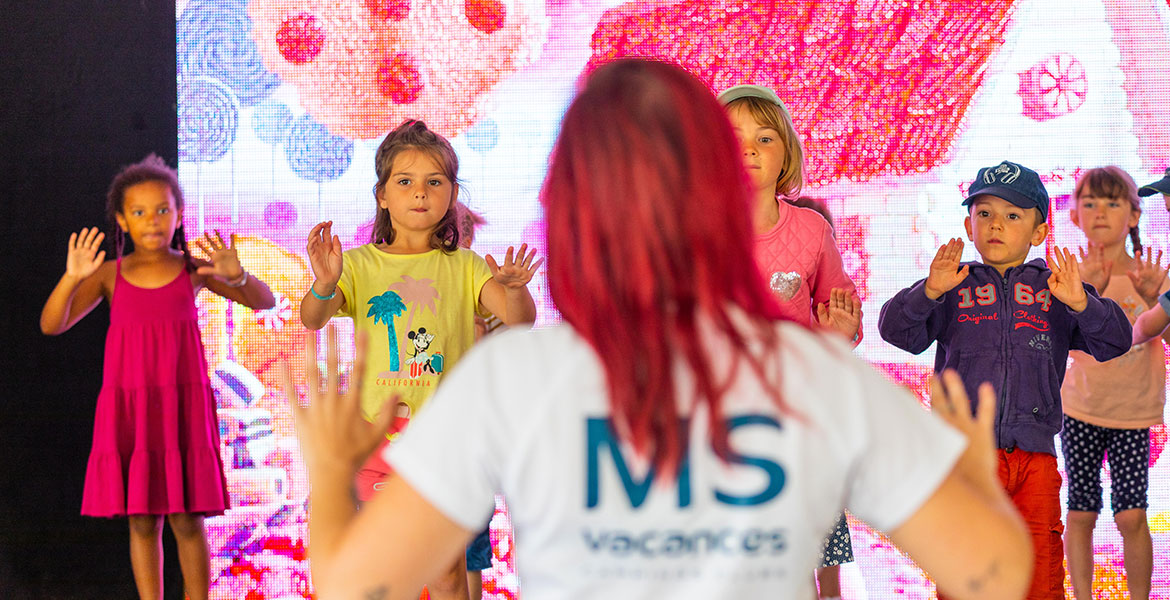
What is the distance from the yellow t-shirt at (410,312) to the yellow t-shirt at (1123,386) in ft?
5.62

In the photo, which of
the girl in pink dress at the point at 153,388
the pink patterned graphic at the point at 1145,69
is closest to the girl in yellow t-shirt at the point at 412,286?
the girl in pink dress at the point at 153,388

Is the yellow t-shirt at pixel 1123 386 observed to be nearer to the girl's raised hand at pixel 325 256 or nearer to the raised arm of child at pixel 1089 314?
the raised arm of child at pixel 1089 314

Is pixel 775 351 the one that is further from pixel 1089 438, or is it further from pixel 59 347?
pixel 59 347

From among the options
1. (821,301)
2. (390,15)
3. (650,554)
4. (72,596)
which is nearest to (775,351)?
(650,554)

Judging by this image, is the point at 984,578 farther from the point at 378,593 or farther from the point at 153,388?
the point at 153,388

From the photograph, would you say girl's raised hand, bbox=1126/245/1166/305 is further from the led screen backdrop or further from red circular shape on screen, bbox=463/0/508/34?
red circular shape on screen, bbox=463/0/508/34

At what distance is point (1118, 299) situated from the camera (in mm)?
3201

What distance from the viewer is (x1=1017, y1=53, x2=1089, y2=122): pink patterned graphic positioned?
3.28 m

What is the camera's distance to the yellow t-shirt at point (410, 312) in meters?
2.50

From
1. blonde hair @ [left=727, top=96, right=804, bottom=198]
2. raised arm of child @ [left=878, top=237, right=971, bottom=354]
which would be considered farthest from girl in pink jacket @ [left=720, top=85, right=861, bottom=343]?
raised arm of child @ [left=878, top=237, right=971, bottom=354]

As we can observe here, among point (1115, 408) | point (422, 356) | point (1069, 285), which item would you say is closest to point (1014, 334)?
point (1069, 285)

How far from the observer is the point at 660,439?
848mm

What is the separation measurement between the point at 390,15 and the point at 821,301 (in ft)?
5.27

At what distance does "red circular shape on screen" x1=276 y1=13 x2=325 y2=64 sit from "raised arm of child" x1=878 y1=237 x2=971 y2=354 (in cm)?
184
